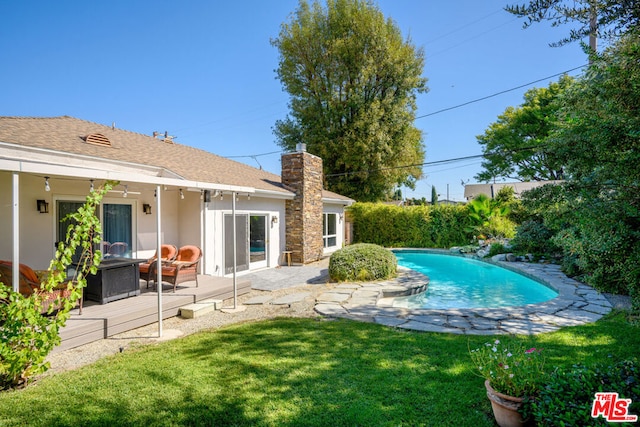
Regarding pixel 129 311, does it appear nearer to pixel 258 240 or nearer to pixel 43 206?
pixel 43 206

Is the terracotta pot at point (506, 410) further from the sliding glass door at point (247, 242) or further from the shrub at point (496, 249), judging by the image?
the shrub at point (496, 249)

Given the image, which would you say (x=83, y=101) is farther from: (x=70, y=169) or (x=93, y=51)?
(x=70, y=169)

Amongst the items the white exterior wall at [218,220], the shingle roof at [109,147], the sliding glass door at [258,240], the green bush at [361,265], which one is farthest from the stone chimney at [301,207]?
the green bush at [361,265]

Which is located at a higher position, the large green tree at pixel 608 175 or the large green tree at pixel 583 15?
the large green tree at pixel 583 15

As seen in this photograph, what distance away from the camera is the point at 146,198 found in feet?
35.2

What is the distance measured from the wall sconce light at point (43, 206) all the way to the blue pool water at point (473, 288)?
9.43 m

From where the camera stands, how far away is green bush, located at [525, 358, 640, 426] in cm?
283

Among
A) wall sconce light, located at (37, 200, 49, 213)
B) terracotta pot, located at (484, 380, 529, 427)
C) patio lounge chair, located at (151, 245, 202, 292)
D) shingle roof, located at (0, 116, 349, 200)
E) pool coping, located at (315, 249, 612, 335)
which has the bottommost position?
pool coping, located at (315, 249, 612, 335)

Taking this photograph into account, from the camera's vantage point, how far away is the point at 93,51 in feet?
49.9

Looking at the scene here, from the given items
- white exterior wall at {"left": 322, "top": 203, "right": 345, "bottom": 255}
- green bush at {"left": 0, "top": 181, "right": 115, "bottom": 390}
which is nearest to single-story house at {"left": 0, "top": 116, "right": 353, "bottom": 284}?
green bush at {"left": 0, "top": 181, "right": 115, "bottom": 390}

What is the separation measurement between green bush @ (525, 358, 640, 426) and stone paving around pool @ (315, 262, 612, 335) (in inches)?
110

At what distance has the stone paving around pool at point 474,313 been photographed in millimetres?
6539

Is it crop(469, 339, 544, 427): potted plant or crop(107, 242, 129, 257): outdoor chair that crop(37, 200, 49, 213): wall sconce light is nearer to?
crop(107, 242, 129, 257): outdoor chair

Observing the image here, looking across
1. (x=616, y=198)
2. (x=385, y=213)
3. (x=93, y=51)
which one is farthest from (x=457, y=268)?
(x=93, y=51)
